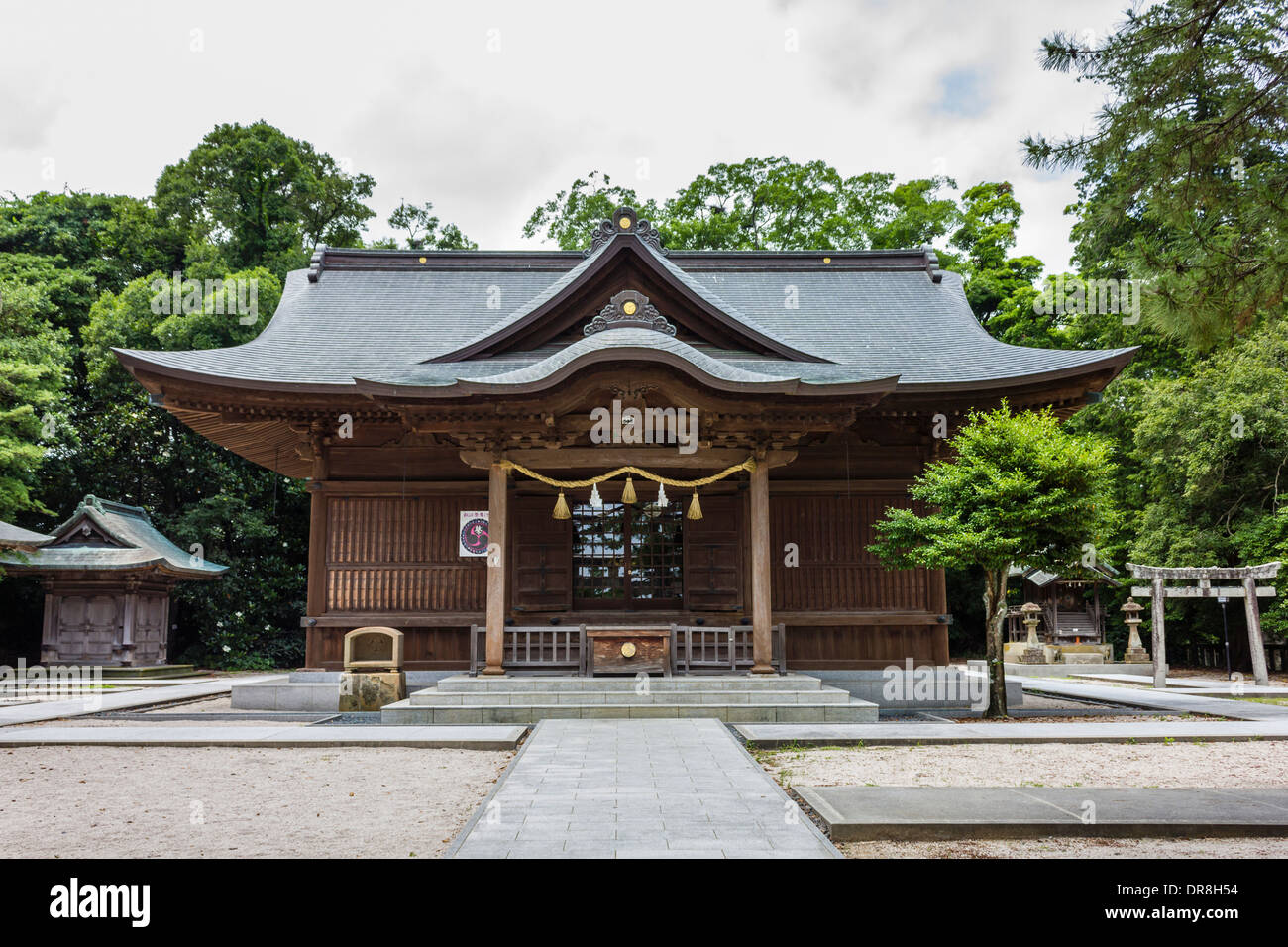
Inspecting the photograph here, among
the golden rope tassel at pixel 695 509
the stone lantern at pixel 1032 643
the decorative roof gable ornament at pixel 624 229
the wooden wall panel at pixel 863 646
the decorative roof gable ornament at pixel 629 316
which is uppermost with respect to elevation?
the decorative roof gable ornament at pixel 624 229

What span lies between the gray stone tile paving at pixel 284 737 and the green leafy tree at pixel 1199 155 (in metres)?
7.15

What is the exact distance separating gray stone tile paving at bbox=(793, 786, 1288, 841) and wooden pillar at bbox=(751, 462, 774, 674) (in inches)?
219

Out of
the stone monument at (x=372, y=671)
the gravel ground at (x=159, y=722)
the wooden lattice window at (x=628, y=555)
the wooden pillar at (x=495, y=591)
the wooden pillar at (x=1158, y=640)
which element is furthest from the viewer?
the wooden pillar at (x=1158, y=640)

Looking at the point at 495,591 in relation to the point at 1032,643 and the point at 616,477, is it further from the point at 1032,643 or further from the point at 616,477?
the point at 1032,643

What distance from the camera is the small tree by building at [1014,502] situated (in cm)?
1023

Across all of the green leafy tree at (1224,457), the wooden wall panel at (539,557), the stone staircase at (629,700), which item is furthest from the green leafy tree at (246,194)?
the green leafy tree at (1224,457)

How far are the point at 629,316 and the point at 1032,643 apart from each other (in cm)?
1970

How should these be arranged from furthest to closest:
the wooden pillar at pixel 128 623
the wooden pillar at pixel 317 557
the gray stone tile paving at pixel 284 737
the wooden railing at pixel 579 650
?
the wooden pillar at pixel 128 623 → the wooden pillar at pixel 317 557 → the wooden railing at pixel 579 650 → the gray stone tile paving at pixel 284 737

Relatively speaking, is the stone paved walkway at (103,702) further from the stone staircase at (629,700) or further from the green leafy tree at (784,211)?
the green leafy tree at (784,211)

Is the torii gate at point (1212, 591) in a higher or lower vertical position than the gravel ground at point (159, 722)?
higher

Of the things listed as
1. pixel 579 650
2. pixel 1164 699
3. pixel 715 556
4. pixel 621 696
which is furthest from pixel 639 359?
pixel 1164 699

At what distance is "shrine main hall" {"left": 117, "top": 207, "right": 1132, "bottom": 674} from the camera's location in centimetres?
1226

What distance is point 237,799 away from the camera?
6531mm

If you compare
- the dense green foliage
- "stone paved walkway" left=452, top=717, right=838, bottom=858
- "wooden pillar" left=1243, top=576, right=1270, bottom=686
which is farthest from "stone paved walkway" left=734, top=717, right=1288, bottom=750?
the dense green foliage
